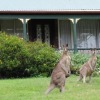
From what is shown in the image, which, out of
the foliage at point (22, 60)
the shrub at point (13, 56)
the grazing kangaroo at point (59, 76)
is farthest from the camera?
the foliage at point (22, 60)

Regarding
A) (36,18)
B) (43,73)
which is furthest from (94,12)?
(43,73)

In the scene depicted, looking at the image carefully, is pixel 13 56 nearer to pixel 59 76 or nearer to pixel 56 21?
pixel 56 21

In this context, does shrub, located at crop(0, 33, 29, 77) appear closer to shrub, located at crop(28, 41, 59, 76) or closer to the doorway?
shrub, located at crop(28, 41, 59, 76)

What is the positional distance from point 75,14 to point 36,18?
235 cm

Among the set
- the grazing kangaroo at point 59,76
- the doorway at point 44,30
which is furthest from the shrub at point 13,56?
the grazing kangaroo at point 59,76

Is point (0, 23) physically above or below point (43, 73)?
above

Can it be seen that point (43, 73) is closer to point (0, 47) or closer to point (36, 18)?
point (0, 47)

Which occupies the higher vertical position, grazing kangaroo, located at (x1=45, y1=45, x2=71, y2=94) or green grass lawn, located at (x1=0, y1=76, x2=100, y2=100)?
grazing kangaroo, located at (x1=45, y1=45, x2=71, y2=94)

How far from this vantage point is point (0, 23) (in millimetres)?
30109

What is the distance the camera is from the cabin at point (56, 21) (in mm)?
28016

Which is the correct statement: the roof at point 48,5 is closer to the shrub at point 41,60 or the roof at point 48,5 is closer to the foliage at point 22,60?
the shrub at point 41,60

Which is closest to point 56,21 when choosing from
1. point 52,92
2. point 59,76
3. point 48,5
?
point 48,5

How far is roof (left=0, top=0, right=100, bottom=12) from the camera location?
28.2 m

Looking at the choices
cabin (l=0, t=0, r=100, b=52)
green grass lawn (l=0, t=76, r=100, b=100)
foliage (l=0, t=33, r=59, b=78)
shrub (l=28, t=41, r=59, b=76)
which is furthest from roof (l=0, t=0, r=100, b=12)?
green grass lawn (l=0, t=76, r=100, b=100)
